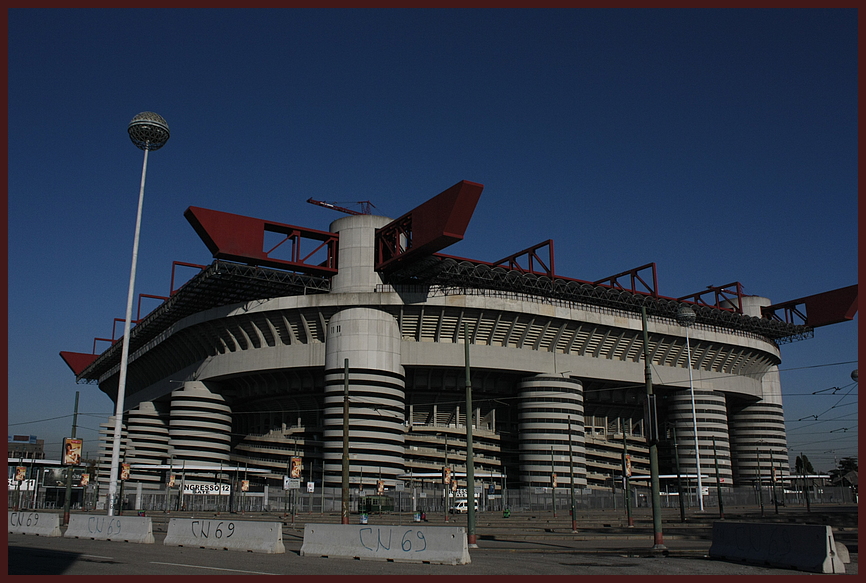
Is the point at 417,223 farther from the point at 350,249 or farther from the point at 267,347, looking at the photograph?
the point at 267,347

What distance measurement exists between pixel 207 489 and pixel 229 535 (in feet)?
152

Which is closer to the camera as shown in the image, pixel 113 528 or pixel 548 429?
pixel 113 528

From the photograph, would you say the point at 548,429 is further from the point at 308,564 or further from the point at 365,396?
the point at 308,564

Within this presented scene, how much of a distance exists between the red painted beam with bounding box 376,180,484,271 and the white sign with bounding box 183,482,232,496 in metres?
23.8

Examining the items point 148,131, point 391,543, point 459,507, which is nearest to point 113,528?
point 391,543

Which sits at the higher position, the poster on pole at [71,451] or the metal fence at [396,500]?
the poster on pole at [71,451]

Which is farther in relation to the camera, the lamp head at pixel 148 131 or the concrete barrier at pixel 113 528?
the lamp head at pixel 148 131

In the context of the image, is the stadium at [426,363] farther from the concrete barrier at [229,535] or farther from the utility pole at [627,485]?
the concrete barrier at [229,535]

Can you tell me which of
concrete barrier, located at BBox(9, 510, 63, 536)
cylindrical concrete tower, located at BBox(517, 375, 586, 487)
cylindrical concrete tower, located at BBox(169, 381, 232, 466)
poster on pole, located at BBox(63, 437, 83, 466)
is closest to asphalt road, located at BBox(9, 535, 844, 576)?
concrete barrier, located at BBox(9, 510, 63, 536)

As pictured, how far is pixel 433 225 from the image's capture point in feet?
181

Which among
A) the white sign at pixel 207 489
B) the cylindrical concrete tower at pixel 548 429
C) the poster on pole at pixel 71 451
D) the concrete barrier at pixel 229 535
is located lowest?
the concrete barrier at pixel 229 535

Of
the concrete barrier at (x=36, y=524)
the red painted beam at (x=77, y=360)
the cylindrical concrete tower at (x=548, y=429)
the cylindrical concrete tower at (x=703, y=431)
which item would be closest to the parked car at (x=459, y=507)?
the cylindrical concrete tower at (x=548, y=429)

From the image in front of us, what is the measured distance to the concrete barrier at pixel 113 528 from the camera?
27844 mm

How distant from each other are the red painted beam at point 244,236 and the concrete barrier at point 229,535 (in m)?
34.2
